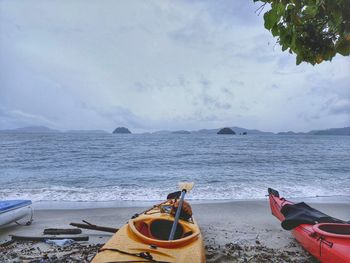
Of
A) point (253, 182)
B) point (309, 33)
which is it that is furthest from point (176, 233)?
point (253, 182)

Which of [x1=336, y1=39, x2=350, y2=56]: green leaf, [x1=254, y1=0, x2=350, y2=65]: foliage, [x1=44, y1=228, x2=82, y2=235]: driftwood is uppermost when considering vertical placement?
[x1=254, y1=0, x2=350, y2=65]: foliage

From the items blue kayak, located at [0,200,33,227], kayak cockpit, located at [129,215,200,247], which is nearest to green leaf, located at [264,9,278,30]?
kayak cockpit, located at [129,215,200,247]

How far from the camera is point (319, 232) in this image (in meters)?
5.43

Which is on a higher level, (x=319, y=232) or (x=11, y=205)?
(x=11, y=205)

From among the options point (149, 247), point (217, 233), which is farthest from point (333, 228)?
point (149, 247)

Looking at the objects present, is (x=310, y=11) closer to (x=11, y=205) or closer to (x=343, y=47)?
(x=343, y=47)

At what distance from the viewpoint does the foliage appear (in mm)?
1987

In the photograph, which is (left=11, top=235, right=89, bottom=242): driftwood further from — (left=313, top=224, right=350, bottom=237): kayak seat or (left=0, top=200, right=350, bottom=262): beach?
(left=313, top=224, right=350, bottom=237): kayak seat

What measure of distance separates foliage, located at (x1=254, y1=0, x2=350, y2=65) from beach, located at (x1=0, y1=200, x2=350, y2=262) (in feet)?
14.9

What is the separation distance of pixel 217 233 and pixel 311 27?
20.2ft

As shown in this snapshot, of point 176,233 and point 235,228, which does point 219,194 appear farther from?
point 176,233

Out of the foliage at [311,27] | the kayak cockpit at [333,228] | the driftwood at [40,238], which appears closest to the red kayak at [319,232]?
the kayak cockpit at [333,228]

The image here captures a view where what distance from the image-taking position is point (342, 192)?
14.1 m

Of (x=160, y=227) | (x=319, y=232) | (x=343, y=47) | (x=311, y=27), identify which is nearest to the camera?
(x=343, y=47)
